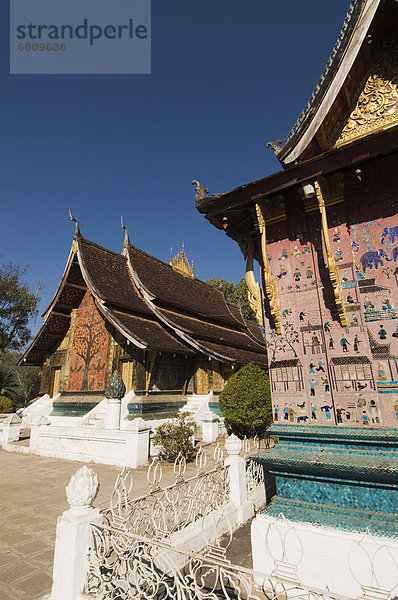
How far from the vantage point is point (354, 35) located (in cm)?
370

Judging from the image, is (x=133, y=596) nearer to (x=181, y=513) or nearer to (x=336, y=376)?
(x=181, y=513)

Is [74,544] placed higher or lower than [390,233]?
lower

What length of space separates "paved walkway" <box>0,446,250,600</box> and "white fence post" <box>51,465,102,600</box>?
935mm

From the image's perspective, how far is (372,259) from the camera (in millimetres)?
3670

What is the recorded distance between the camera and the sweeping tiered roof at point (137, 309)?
1455 cm

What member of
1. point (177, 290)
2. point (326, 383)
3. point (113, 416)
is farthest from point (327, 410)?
point (177, 290)

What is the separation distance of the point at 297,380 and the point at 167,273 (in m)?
17.9

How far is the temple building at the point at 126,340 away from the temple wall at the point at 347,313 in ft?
30.8

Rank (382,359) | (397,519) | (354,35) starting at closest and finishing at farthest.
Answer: (397,519), (382,359), (354,35)

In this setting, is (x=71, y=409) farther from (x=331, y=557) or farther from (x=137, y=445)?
(x=331, y=557)

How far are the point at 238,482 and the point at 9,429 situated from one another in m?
10.7

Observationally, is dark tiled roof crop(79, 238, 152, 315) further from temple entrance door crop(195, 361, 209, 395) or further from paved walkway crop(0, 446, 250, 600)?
paved walkway crop(0, 446, 250, 600)

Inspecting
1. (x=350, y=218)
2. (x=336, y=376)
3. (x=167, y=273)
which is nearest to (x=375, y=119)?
(x=350, y=218)

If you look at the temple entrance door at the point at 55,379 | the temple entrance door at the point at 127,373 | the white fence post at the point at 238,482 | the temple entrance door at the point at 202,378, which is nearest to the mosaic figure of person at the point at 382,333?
the white fence post at the point at 238,482
